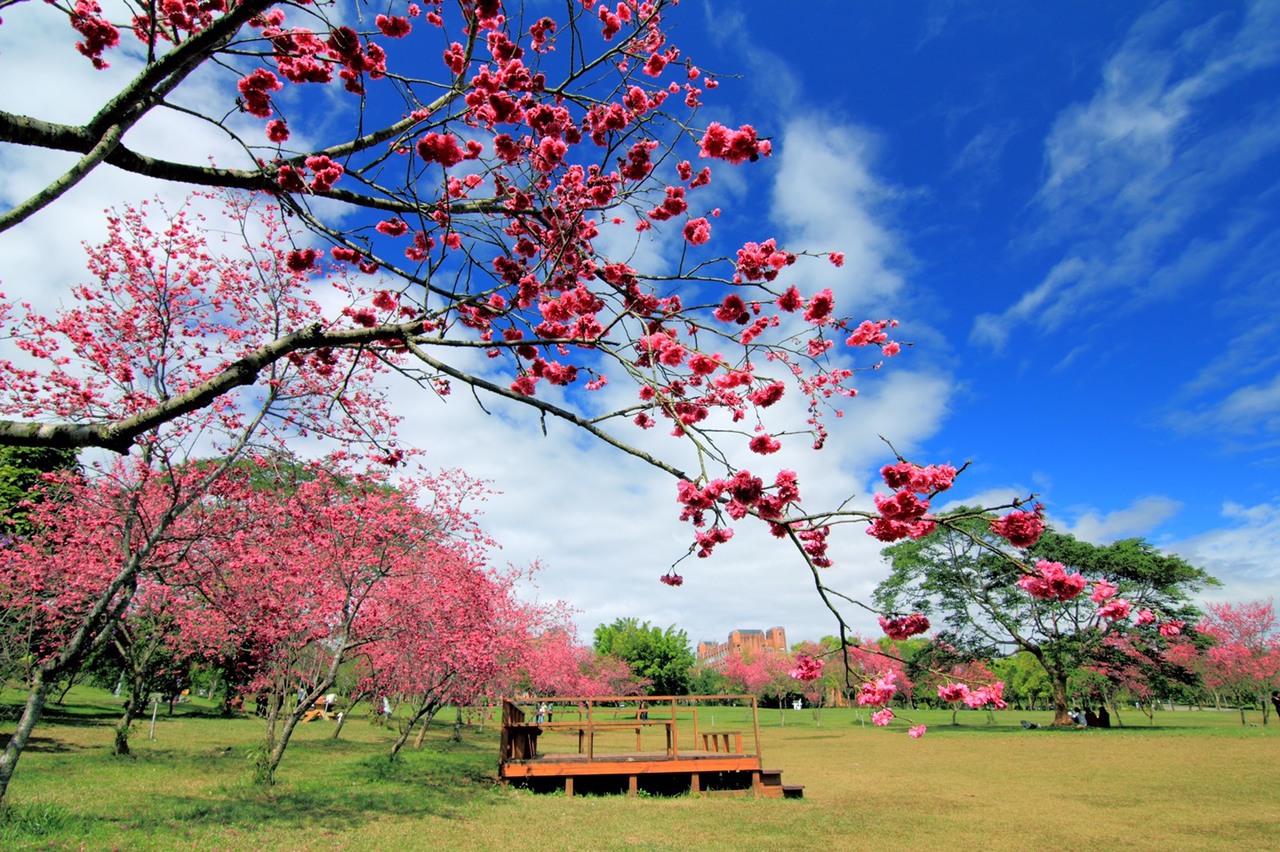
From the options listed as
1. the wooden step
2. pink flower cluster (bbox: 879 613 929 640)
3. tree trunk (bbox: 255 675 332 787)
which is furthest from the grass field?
pink flower cluster (bbox: 879 613 929 640)

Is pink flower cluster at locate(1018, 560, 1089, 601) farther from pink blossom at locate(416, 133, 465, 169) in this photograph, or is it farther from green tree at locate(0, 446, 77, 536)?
green tree at locate(0, 446, 77, 536)

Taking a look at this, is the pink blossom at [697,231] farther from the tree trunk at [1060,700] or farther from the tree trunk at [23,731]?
the tree trunk at [1060,700]

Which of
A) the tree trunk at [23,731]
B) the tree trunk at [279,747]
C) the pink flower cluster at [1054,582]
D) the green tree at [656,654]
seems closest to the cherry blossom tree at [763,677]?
the green tree at [656,654]

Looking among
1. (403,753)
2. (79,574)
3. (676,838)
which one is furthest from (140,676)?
(676,838)

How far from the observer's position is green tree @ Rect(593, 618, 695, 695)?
46.8m

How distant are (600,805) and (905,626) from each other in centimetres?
952

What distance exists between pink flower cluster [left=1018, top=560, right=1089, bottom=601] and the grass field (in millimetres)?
6628

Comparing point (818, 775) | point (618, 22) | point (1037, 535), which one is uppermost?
point (618, 22)

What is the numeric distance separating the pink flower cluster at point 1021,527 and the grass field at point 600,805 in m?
6.86

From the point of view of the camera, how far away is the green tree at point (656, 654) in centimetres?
4678

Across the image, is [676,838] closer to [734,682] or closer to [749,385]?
[749,385]

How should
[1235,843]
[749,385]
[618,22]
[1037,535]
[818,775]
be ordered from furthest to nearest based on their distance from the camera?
[818,775]
[1235,843]
[618,22]
[749,385]
[1037,535]

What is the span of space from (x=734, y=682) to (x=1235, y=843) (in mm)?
57896

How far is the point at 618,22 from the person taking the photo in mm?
4539
